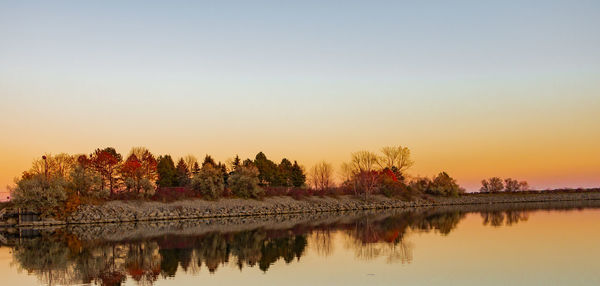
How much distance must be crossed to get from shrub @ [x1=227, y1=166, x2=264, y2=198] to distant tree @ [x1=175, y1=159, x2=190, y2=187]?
75.9 ft

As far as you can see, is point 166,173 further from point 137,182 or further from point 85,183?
point 85,183

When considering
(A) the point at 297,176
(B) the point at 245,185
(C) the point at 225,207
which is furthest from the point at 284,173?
(C) the point at 225,207

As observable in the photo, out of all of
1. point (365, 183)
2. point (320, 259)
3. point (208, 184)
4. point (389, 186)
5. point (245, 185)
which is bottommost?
point (320, 259)

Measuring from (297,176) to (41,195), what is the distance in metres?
59.2

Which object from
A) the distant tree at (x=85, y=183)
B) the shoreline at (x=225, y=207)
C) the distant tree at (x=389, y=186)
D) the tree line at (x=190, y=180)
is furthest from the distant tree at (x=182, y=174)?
the distant tree at (x=389, y=186)

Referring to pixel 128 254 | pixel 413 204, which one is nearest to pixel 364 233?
pixel 128 254

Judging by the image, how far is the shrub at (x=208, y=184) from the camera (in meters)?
63.4

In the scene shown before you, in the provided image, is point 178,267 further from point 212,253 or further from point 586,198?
point 586,198

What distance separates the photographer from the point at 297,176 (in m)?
101

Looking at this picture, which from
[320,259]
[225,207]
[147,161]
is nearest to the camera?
[320,259]

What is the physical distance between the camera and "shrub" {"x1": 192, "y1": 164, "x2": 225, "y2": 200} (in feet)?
208

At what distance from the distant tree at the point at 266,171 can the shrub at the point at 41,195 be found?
45.7 metres

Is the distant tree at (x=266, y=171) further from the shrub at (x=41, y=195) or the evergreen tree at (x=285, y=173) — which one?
the shrub at (x=41, y=195)

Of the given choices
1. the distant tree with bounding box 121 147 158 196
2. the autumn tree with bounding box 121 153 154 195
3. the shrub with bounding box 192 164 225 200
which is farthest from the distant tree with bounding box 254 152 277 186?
the autumn tree with bounding box 121 153 154 195
